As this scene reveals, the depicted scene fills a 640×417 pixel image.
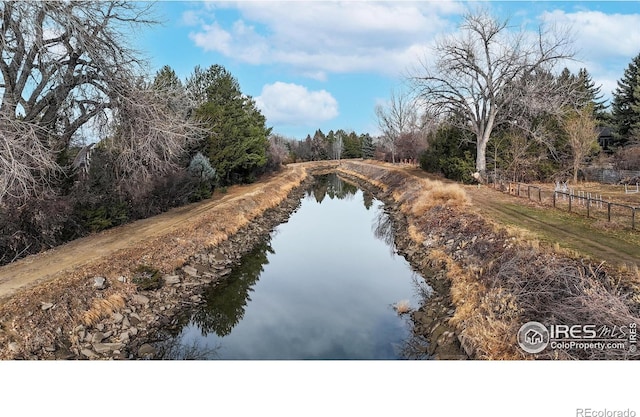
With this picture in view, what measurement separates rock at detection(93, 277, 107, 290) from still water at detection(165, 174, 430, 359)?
2199 millimetres

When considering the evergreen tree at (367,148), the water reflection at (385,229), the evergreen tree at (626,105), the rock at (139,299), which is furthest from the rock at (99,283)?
the evergreen tree at (367,148)

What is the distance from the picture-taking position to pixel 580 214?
13.4 m

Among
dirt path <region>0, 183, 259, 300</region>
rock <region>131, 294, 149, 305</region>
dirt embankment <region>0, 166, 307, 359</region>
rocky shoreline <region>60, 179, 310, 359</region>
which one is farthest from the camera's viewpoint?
rock <region>131, 294, 149, 305</region>

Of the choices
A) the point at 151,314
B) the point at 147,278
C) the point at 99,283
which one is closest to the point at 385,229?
the point at 147,278

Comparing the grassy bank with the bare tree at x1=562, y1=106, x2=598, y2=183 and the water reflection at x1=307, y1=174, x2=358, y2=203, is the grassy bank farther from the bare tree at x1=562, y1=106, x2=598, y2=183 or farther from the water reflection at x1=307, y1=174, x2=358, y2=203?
the water reflection at x1=307, y1=174, x2=358, y2=203

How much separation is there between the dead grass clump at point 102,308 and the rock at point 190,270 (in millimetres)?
2875

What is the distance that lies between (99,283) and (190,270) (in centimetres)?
324

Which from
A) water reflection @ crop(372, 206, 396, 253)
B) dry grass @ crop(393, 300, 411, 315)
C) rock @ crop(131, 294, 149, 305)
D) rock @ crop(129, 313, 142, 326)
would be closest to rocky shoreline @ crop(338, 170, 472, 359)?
dry grass @ crop(393, 300, 411, 315)

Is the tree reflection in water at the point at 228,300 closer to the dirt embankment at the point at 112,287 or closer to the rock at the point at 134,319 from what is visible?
the dirt embankment at the point at 112,287

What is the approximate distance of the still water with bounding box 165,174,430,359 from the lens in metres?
8.45

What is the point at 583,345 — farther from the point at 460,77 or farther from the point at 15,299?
the point at 460,77

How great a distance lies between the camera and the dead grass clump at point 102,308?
329 inches

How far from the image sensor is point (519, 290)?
7.66 metres

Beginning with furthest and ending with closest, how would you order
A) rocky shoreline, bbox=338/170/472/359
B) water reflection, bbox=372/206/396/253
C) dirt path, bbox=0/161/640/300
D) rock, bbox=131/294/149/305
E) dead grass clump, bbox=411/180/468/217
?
water reflection, bbox=372/206/396/253 → dead grass clump, bbox=411/180/468/217 → rock, bbox=131/294/149/305 → dirt path, bbox=0/161/640/300 → rocky shoreline, bbox=338/170/472/359
